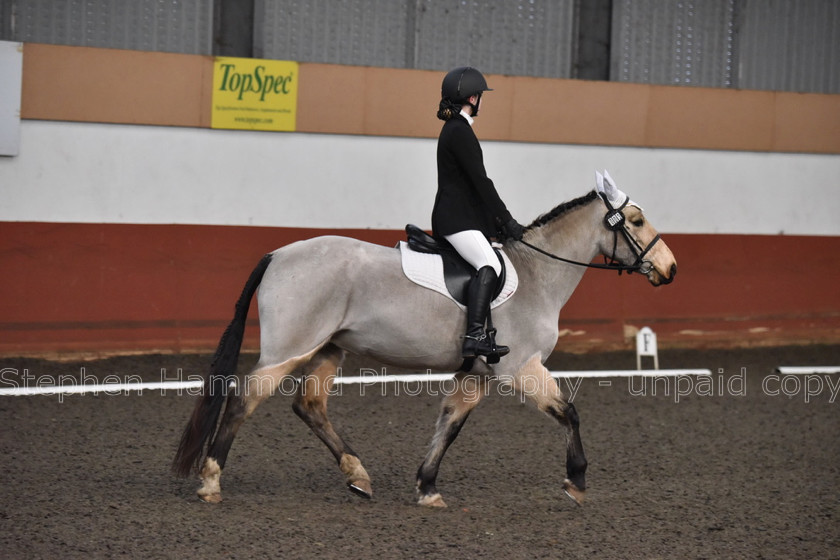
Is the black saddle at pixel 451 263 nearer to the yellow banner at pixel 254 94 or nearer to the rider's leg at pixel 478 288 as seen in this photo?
the rider's leg at pixel 478 288

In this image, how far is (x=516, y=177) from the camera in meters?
11.5

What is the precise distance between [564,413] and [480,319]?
0.71m

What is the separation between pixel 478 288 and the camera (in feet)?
18.8

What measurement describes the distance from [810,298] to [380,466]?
7373 millimetres

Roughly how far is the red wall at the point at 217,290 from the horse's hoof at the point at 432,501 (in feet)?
15.7

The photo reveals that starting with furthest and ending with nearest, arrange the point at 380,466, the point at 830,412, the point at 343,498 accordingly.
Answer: the point at 830,412, the point at 380,466, the point at 343,498

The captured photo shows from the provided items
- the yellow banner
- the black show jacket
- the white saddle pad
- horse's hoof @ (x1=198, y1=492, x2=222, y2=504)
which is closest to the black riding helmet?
the black show jacket

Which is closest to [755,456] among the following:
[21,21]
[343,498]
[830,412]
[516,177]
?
[830,412]

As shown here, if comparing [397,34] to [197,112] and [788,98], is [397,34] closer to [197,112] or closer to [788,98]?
[197,112]

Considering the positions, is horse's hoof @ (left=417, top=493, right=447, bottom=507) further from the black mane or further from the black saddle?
the black mane

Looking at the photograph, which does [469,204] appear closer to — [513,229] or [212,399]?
[513,229]

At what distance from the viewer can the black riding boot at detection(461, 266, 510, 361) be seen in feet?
18.7

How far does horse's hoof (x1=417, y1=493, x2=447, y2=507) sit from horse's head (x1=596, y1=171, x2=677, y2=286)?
1.81 metres

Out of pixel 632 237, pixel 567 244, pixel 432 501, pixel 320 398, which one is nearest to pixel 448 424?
pixel 432 501
